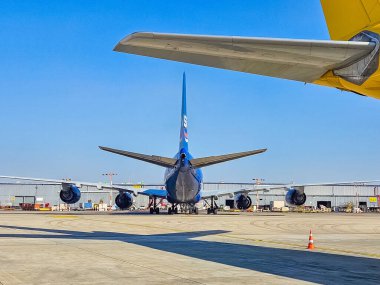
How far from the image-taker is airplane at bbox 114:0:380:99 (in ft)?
31.4

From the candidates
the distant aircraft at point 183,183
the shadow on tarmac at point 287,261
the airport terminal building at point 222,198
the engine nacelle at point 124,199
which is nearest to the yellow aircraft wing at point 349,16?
the shadow on tarmac at point 287,261

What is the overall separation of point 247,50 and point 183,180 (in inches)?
1634

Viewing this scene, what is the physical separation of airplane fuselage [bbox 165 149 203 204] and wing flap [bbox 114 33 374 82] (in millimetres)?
38693

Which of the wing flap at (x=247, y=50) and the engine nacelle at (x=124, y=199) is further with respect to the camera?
the engine nacelle at (x=124, y=199)

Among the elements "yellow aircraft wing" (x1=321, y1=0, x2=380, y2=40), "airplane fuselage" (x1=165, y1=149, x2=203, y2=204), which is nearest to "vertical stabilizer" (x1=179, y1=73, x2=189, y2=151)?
"airplane fuselage" (x1=165, y1=149, x2=203, y2=204)

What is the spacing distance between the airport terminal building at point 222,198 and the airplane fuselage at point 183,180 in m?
74.4

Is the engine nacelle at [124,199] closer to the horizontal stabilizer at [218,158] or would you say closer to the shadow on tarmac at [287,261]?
the horizontal stabilizer at [218,158]

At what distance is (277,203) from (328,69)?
106077 mm

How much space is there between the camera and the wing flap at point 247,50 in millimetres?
9500

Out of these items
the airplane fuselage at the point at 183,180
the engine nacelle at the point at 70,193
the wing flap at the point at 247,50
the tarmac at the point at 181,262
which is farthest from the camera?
the engine nacelle at the point at 70,193

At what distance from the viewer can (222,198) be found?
13675 cm

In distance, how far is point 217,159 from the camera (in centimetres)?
4053

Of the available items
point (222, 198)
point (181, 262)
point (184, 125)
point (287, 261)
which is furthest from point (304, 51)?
point (222, 198)

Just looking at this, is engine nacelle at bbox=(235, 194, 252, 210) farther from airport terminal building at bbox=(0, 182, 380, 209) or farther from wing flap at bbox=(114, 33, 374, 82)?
airport terminal building at bbox=(0, 182, 380, 209)
